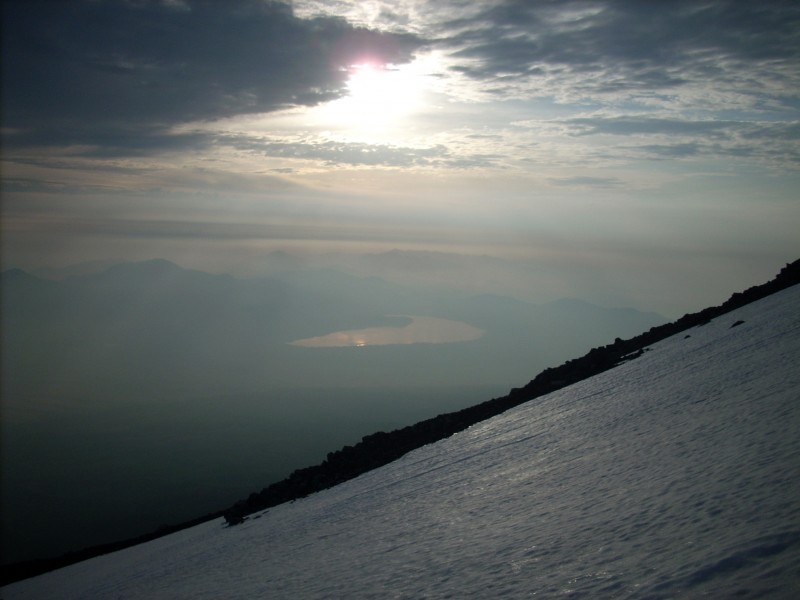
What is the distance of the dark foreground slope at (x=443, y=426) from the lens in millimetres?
30688

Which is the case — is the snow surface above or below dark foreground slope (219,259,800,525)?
below

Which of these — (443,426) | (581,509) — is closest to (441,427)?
(443,426)

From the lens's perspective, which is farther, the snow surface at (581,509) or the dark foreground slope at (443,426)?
the dark foreground slope at (443,426)

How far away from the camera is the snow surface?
887 centimetres

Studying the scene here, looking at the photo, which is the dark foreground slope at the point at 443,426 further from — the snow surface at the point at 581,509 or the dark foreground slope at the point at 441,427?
the snow surface at the point at 581,509

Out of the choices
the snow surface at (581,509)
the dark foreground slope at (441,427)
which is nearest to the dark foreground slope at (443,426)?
the dark foreground slope at (441,427)

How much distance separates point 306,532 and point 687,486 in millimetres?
14068

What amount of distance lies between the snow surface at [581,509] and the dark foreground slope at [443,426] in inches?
81.5

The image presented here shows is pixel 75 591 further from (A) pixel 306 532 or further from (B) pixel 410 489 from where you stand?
(B) pixel 410 489

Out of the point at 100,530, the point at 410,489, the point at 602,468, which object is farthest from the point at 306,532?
the point at 100,530

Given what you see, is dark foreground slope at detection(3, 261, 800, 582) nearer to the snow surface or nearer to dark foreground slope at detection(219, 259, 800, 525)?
dark foreground slope at detection(219, 259, 800, 525)

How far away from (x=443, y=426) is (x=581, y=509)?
21.2m

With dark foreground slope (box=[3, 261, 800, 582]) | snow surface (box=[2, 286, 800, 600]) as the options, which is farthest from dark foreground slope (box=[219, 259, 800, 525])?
snow surface (box=[2, 286, 800, 600])

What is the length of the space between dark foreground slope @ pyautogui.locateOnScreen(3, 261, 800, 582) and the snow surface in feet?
6.79
